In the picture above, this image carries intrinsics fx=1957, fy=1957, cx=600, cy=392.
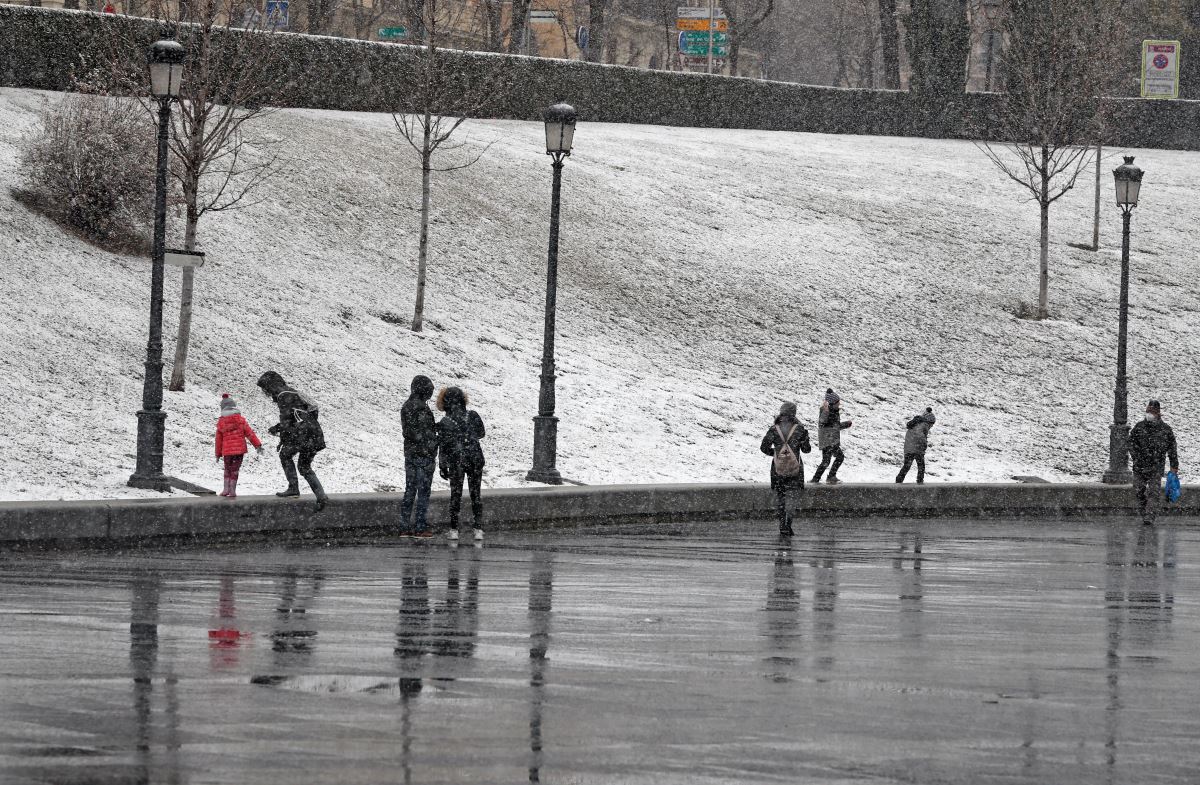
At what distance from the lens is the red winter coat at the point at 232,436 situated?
20812 mm

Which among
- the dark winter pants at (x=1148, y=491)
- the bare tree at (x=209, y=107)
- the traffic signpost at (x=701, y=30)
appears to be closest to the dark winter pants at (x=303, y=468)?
the bare tree at (x=209, y=107)

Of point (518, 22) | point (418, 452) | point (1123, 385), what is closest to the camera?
point (418, 452)

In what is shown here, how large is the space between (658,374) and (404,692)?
2644 centimetres

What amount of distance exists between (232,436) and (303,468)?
0.99m

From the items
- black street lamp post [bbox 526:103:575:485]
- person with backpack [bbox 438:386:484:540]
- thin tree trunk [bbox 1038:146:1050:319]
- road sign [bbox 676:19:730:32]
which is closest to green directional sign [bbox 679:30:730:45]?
road sign [bbox 676:19:730:32]

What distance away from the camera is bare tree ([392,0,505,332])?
3450 centimetres

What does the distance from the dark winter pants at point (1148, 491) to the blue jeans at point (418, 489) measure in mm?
10671

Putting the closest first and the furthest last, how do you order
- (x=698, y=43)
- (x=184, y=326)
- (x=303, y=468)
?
(x=303, y=468)
(x=184, y=326)
(x=698, y=43)

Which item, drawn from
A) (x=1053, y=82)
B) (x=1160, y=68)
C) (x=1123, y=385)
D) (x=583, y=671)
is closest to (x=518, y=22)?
(x=1053, y=82)

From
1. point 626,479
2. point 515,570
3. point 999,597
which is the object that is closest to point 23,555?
point 515,570

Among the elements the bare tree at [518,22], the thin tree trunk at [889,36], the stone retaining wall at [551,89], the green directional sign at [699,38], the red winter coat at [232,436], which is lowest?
the red winter coat at [232,436]

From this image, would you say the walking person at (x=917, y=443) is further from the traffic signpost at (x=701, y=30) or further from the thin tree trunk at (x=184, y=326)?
the traffic signpost at (x=701, y=30)

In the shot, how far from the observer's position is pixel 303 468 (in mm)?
20438

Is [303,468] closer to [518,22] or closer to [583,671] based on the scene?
[583,671]
